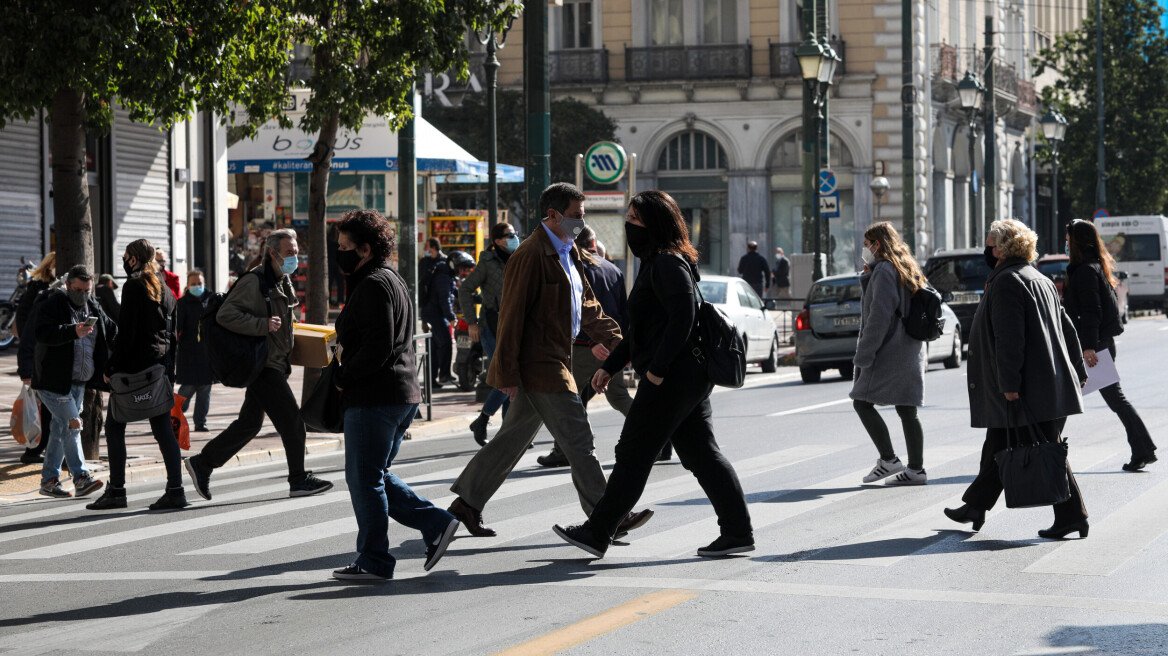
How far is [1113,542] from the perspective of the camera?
7.96 meters

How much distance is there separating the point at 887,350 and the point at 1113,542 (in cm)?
265

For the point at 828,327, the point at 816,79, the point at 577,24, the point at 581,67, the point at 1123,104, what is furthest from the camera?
the point at 1123,104

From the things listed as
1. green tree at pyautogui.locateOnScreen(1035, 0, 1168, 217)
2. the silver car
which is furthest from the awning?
green tree at pyautogui.locateOnScreen(1035, 0, 1168, 217)

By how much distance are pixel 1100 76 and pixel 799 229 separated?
11.9m

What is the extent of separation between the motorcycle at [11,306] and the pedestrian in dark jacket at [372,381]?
16.9 meters

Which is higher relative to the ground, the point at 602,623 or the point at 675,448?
the point at 675,448

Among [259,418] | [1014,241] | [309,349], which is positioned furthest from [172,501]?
[1014,241]

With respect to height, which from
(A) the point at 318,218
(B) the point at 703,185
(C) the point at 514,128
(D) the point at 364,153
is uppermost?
(C) the point at 514,128

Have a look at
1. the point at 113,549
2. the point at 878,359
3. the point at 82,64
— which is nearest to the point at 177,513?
the point at 113,549

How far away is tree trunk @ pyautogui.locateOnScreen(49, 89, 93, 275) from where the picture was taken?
1245cm

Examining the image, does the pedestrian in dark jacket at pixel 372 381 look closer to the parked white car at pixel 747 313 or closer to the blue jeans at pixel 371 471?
the blue jeans at pixel 371 471

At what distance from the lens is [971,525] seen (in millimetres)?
8594

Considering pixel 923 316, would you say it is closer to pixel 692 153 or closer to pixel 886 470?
pixel 886 470

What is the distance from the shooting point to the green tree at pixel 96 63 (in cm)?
1173
